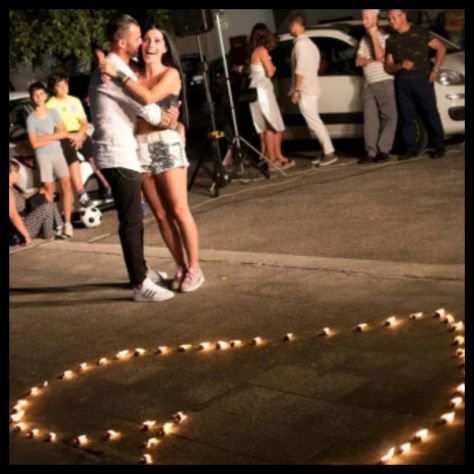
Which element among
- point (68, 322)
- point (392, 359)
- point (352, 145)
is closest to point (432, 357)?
point (392, 359)

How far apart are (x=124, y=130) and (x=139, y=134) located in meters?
0.14

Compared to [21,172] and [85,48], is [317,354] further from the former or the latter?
[85,48]

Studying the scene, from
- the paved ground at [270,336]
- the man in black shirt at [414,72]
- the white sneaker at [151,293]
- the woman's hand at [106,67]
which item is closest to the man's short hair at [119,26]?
the woman's hand at [106,67]

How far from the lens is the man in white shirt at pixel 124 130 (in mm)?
7203

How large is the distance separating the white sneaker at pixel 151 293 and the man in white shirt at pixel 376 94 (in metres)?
6.05

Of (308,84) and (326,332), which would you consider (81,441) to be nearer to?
(326,332)

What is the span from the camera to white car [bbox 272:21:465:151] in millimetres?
13047

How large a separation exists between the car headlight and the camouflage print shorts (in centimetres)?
651

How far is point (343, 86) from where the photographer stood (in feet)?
45.4

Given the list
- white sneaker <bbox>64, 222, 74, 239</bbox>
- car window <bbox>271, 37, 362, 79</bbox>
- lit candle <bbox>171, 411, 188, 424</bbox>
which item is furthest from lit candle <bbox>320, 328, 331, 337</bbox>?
car window <bbox>271, 37, 362, 79</bbox>

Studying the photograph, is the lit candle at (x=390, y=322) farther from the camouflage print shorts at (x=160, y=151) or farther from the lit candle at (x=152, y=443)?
the camouflage print shorts at (x=160, y=151)

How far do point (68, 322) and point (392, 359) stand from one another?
8.73ft

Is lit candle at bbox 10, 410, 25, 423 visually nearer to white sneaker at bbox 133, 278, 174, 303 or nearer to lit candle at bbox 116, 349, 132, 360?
lit candle at bbox 116, 349, 132, 360

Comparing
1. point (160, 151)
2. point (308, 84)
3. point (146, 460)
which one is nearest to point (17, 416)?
point (146, 460)
